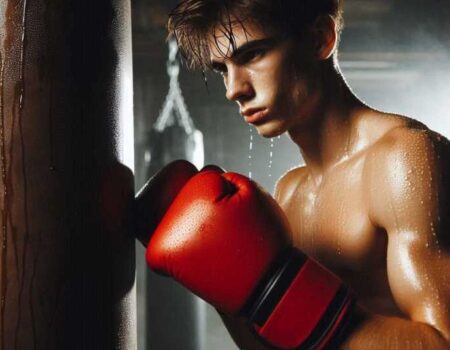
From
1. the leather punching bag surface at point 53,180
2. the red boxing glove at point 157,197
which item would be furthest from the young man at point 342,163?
the leather punching bag surface at point 53,180

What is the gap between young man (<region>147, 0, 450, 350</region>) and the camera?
3.34ft

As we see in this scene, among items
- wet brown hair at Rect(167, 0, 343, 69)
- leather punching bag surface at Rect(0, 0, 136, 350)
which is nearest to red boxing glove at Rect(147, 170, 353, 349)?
leather punching bag surface at Rect(0, 0, 136, 350)

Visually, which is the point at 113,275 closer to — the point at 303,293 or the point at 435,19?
the point at 303,293

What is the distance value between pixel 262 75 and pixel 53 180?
546 millimetres

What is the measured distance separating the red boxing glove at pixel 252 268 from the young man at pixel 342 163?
2.7 inches

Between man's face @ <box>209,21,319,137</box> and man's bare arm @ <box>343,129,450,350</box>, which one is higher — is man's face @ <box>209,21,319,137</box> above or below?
above

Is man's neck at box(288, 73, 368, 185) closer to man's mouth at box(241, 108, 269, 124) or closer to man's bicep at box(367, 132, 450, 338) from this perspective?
man's mouth at box(241, 108, 269, 124)

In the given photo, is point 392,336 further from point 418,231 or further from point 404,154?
point 404,154

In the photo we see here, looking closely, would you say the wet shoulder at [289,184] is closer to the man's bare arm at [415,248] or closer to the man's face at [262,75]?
the man's face at [262,75]

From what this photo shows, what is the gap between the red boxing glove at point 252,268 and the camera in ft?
3.28

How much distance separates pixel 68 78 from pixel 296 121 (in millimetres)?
570

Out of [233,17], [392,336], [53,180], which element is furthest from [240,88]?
[392,336]

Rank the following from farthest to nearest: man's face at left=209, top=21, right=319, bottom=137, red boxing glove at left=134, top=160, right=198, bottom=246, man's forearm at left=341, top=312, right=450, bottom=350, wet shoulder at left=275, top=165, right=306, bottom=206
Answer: wet shoulder at left=275, top=165, right=306, bottom=206
man's face at left=209, top=21, right=319, bottom=137
red boxing glove at left=134, top=160, right=198, bottom=246
man's forearm at left=341, top=312, right=450, bottom=350

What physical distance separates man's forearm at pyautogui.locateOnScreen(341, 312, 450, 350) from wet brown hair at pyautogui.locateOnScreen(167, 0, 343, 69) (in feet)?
2.20
